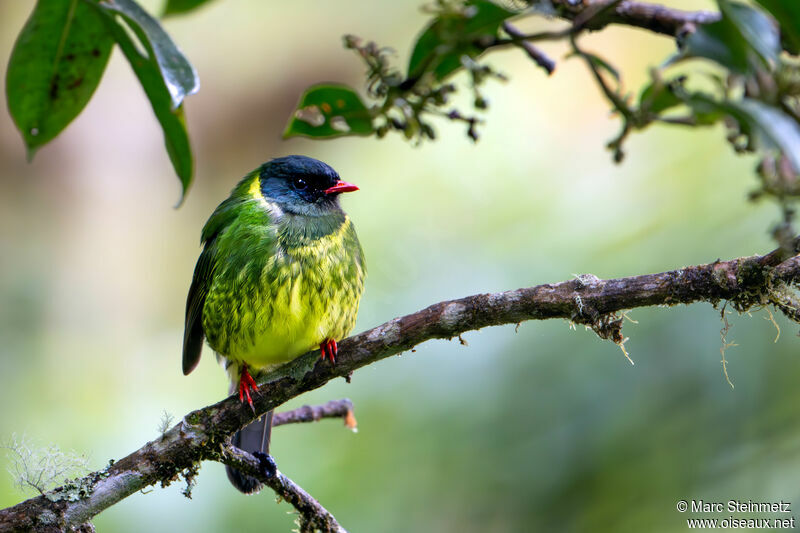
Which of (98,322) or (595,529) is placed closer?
(595,529)

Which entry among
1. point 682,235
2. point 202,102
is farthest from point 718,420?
point 202,102

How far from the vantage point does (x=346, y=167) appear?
5.63m

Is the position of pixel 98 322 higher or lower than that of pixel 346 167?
lower

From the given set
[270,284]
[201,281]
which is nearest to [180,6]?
[270,284]

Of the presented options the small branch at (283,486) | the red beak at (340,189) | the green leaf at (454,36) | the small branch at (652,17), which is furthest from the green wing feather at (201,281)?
the small branch at (652,17)

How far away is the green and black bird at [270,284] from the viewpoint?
294 cm

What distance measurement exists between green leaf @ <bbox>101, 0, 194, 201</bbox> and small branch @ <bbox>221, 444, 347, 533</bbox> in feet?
2.88

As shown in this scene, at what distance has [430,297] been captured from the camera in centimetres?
389

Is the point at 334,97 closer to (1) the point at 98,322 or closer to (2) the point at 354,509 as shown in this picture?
(2) the point at 354,509

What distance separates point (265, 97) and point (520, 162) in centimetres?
225

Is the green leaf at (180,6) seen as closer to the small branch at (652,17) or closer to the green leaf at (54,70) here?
the green leaf at (54,70)

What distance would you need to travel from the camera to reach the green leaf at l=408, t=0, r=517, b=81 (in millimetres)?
1486

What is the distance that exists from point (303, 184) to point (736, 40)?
8.03 feet

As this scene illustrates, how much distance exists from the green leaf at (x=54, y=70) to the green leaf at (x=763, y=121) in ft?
5.25
